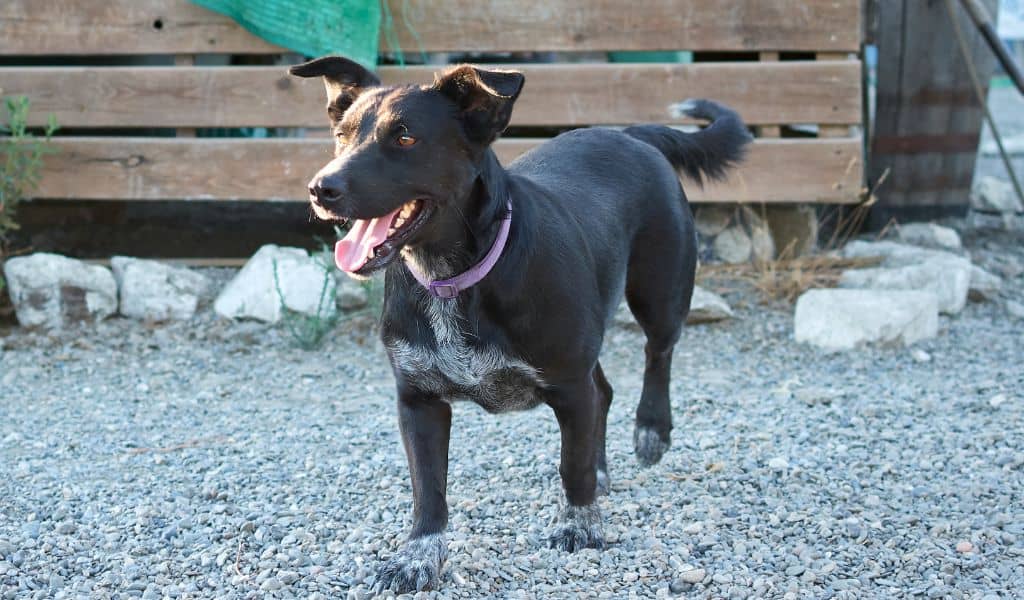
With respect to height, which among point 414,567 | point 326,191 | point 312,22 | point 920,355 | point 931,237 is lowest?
point 931,237

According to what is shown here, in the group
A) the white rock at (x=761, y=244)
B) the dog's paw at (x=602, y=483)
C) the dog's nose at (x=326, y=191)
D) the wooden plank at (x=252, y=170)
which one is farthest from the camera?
the white rock at (x=761, y=244)

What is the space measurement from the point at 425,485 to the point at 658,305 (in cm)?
129

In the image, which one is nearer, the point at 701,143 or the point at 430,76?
the point at 701,143

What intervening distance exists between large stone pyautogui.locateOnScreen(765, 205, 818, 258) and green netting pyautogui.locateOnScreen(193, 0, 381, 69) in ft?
9.01

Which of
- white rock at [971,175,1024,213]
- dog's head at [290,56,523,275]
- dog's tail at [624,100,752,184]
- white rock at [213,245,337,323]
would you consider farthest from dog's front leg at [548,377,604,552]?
white rock at [971,175,1024,213]

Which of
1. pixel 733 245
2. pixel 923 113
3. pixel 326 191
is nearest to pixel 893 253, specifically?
pixel 733 245

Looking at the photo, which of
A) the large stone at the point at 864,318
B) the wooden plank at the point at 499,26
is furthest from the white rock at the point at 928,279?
the wooden plank at the point at 499,26

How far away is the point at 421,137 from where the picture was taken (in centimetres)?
324

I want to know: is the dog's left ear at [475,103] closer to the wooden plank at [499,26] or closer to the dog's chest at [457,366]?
the dog's chest at [457,366]

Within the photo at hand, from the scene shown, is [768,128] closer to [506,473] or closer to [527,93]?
[527,93]

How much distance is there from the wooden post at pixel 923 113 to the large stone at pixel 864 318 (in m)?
2.36

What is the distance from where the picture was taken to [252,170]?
7.27 meters

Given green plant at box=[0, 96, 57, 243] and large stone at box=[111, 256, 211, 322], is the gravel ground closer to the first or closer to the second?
large stone at box=[111, 256, 211, 322]

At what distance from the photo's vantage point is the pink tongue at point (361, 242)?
314 centimetres
